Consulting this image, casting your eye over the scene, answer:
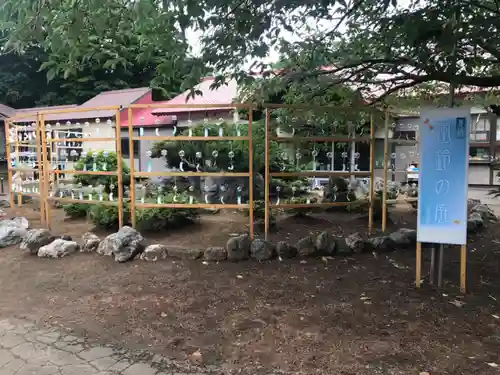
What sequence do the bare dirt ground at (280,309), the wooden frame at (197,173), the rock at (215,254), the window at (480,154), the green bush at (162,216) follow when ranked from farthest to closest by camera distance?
the window at (480,154) < the green bush at (162,216) < the wooden frame at (197,173) < the rock at (215,254) < the bare dirt ground at (280,309)

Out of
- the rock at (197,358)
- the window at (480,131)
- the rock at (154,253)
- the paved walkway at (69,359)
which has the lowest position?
the paved walkway at (69,359)

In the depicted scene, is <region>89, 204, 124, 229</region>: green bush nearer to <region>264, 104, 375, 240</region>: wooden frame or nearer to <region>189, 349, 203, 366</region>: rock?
<region>264, 104, 375, 240</region>: wooden frame

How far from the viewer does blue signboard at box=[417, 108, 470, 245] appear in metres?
4.23

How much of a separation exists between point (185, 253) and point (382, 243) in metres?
2.72

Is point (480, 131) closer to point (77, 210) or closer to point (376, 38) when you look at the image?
point (376, 38)

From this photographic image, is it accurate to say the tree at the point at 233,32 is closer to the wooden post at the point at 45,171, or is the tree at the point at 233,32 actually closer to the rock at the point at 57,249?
the rock at the point at 57,249

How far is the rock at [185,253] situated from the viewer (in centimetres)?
554

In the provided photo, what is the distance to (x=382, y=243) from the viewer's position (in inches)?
238

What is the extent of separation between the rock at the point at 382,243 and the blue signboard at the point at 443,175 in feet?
5.41

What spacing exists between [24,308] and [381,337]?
3.38 m

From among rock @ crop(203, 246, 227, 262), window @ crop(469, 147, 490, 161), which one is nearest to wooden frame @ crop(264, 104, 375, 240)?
rock @ crop(203, 246, 227, 262)

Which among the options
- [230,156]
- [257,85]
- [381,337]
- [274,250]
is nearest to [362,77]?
[257,85]

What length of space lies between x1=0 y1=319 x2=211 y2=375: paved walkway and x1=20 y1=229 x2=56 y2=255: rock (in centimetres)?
245

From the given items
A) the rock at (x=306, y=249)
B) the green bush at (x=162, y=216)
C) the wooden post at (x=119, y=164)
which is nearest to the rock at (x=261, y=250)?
the rock at (x=306, y=249)
